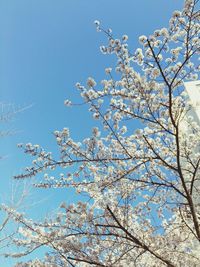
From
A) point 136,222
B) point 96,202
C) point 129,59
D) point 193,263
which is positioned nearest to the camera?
point 129,59

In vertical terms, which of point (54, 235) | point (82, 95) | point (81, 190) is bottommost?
point (54, 235)

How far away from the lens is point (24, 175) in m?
4.36

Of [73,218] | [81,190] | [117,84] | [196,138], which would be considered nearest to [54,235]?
[73,218]

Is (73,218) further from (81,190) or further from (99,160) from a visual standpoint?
(99,160)

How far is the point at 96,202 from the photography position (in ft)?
15.1

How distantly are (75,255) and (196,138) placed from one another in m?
3.25

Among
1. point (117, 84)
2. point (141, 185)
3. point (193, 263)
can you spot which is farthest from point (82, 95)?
point (193, 263)

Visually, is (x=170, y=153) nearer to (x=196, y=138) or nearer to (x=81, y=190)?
(x=196, y=138)

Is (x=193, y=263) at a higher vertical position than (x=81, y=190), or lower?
lower

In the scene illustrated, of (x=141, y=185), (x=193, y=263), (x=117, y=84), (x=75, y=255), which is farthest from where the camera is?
(x=193, y=263)

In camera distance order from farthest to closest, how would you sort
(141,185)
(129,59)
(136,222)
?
(136,222) → (141,185) → (129,59)

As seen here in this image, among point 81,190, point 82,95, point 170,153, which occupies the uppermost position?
point 82,95

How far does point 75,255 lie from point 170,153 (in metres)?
2.62

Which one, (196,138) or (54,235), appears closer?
(54,235)
